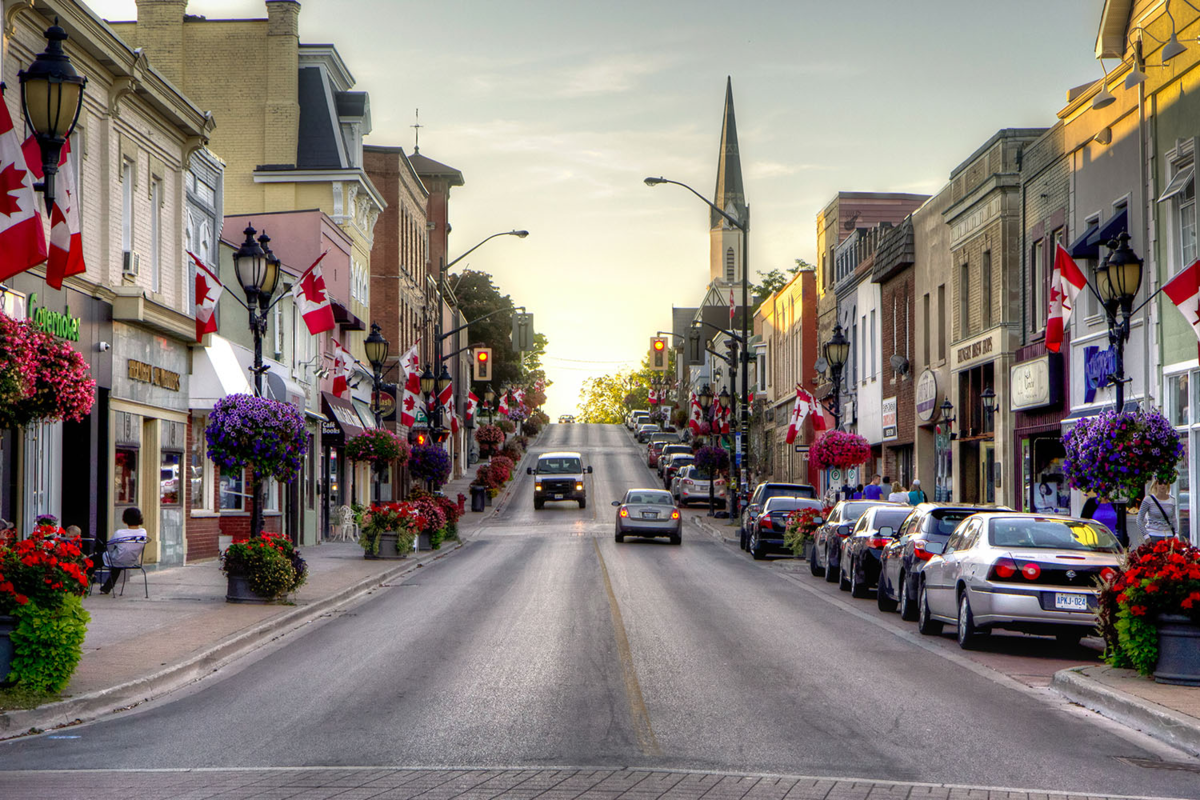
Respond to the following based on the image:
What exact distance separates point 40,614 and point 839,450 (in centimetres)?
2716

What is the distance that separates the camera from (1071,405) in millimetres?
28469

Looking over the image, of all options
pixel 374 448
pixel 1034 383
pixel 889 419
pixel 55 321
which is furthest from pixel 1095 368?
pixel 374 448

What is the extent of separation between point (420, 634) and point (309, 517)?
2229cm

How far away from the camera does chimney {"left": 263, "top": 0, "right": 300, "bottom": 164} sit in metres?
45.8

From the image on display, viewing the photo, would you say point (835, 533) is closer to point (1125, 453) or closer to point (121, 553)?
point (1125, 453)

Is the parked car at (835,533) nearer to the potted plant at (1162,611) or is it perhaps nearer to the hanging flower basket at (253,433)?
the hanging flower basket at (253,433)

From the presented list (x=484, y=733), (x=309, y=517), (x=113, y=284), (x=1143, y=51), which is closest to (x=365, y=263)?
(x=309, y=517)

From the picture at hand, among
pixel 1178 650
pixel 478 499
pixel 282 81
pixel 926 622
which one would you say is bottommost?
pixel 926 622

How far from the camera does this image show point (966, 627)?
15.2m

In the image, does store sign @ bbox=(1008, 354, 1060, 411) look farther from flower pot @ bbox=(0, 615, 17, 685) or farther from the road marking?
flower pot @ bbox=(0, 615, 17, 685)

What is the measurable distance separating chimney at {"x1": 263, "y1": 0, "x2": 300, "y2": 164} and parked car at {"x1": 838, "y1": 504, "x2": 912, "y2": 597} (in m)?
29.8

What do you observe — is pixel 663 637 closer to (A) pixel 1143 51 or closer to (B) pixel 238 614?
(B) pixel 238 614

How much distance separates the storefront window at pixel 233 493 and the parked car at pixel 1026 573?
2079cm

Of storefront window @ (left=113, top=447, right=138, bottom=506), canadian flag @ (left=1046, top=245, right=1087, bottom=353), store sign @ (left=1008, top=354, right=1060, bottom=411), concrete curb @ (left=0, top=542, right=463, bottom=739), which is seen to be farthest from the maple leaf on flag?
store sign @ (left=1008, top=354, right=1060, bottom=411)
